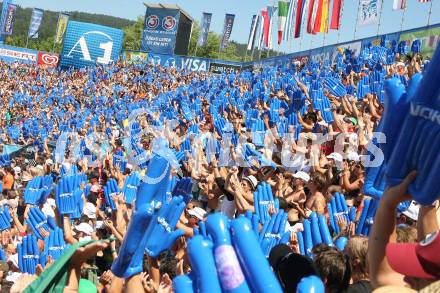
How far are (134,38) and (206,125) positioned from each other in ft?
208

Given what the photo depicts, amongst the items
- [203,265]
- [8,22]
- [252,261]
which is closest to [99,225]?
[203,265]

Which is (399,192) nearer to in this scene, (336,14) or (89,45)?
(336,14)

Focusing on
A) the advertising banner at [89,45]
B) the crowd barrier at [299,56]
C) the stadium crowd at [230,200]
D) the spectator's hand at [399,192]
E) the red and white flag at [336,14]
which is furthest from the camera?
the advertising banner at [89,45]

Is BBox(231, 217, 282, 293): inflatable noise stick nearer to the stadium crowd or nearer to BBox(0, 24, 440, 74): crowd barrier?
the stadium crowd

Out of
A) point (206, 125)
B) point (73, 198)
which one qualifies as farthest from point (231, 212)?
point (206, 125)

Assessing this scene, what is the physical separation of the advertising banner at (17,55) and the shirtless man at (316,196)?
3679 centimetres

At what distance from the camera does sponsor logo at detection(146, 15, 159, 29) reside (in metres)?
36.7

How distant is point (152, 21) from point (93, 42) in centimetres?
406

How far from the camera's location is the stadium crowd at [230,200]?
198 cm

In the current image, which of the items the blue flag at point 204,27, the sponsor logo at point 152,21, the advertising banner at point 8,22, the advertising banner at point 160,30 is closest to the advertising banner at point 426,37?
the advertising banner at point 160,30

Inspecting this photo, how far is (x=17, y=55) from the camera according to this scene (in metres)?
40.0

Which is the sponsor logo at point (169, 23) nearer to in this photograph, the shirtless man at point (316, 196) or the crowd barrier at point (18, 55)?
the crowd barrier at point (18, 55)

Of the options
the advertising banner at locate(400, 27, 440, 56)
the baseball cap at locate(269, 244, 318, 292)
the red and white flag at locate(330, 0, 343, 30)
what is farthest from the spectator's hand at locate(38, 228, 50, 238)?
the red and white flag at locate(330, 0, 343, 30)

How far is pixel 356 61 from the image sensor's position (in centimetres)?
1451
